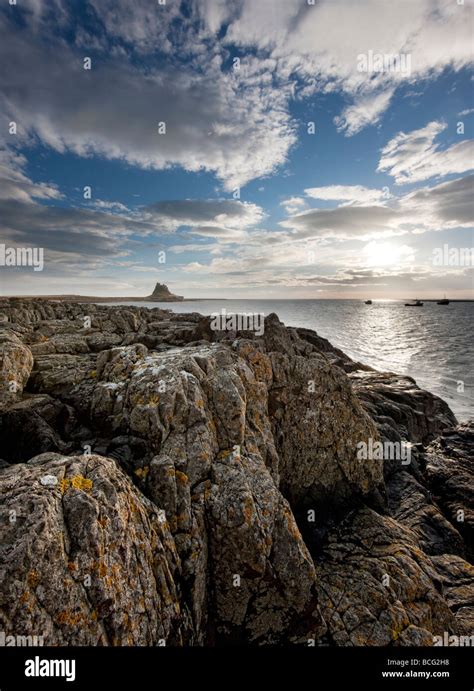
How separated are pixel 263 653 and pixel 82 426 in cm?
971

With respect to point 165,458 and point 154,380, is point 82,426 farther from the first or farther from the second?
point 165,458

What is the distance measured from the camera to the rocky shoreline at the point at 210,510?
696 centimetres

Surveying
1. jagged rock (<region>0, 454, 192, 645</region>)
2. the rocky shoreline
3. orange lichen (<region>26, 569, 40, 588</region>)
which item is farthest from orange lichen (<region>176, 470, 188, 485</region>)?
orange lichen (<region>26, 569, 40, 588</region>)

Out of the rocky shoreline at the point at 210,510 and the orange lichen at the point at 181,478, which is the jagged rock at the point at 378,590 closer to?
the rocky shoreline at the point at 210,510

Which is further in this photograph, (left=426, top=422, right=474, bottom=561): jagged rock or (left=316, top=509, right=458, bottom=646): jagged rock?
(left=426, top=422, right=474, bottom=561): jagged rock

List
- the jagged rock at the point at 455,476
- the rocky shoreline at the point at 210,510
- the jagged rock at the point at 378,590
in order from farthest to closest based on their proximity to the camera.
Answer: the jagged rock at the point at 455,476, the jagged rock at the point at 378,590, the rocky shoreline at the point at 210,510

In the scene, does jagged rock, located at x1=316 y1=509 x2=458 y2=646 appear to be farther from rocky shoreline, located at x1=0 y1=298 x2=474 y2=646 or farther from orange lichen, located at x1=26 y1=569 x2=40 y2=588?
orange lichen, located at x1=26 y1=569 x2=40 y2=588

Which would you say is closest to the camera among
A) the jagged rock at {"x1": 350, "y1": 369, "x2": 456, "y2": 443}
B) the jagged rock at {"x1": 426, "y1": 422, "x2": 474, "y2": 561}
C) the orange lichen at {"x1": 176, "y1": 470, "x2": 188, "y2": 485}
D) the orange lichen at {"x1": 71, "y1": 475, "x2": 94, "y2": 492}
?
the orange lichen at {"x1": 71, "y1": 475, "x2": 94, "y2": 492}

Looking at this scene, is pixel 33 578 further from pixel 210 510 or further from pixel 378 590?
pixel 378 590

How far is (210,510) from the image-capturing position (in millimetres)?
10594

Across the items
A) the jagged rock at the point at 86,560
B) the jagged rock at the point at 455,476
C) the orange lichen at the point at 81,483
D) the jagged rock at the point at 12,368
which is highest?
the jagged rock at the point at 12,368

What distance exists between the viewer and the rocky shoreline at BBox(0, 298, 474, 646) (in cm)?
696

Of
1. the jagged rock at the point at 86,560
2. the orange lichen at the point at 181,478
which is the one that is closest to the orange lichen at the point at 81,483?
the jagged rock at the point at 86,560

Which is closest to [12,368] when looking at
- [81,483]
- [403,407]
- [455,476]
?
[81,483]
